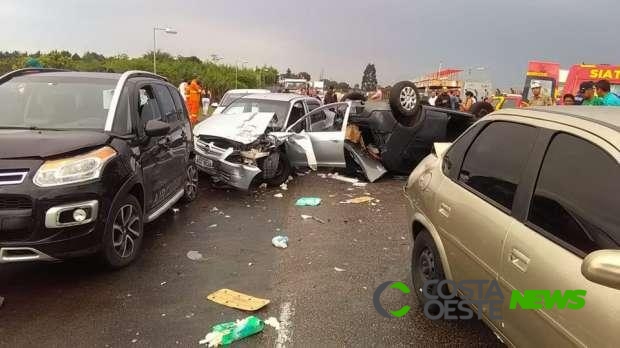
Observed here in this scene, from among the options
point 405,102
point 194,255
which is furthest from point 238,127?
point 194,255

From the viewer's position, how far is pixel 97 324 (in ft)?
12.2

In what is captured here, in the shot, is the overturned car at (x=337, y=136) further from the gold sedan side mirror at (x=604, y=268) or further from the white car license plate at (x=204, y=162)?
the gold sedan side mirror at (x=604, y=268)

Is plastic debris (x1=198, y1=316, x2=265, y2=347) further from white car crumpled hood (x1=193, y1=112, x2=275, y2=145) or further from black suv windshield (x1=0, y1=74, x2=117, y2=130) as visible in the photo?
white car crumpled hood (x1=193, y1=112, x2=275, y2=145)

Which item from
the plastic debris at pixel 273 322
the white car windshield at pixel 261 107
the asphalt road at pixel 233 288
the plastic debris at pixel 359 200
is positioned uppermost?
the white car windshield at pixel 261 107

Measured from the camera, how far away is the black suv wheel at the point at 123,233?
14.3ft

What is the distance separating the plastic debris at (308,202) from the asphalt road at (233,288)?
864 millimetres

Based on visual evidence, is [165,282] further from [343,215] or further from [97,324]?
[343,215]

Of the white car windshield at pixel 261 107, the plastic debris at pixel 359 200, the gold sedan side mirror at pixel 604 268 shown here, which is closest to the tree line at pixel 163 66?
the white car windshield at pixel 261 107

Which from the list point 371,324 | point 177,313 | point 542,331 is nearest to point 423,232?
point 371,324

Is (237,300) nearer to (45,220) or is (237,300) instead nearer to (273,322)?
(273,322)

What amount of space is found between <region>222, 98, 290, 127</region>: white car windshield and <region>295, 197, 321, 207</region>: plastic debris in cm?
248

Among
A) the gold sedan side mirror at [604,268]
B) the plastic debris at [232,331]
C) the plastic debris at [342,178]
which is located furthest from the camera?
the plastic debris at [342,178]

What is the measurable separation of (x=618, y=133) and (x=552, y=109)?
806 mm

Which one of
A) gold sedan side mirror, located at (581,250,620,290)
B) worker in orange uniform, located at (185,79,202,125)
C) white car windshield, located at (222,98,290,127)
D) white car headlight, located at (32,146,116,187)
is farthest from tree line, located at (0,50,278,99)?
gold sedan side mirror, located at (581,250,620,290)
